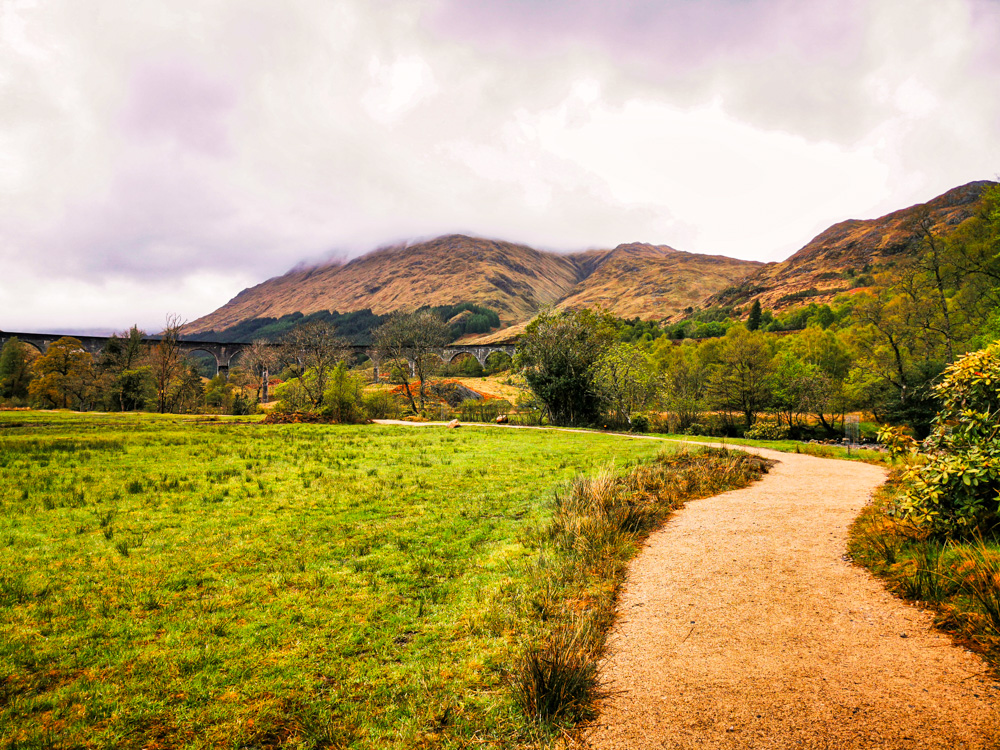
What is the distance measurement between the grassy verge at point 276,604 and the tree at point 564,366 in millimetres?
21733

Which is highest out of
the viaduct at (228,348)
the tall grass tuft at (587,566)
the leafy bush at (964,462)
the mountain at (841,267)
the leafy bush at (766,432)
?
the mountain at (841,267)

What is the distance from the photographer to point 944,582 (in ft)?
16.9

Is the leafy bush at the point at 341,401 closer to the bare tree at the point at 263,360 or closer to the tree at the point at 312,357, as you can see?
the tree at the point at 312,357

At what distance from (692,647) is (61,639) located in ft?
22.6

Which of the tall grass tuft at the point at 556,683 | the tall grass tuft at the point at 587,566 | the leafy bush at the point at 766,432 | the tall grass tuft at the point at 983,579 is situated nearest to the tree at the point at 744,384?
the leafy bush at the point at 766,432

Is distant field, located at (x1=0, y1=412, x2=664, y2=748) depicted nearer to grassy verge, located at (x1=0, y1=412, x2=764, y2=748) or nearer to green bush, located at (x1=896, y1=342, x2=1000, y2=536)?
grassy verge, located at (x1=0, y1=412, x2=764, y2=748)

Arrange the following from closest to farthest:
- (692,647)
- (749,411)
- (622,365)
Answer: (692,647), (622,365), (749,411)

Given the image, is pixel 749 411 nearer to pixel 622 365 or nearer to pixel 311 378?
pixel 622 365

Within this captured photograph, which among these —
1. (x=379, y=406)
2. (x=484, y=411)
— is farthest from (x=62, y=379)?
(x=484, y=411)

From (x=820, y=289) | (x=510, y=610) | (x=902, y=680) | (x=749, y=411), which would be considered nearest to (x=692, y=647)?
(x=902, y=680)

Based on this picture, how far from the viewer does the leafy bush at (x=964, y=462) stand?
222 inches

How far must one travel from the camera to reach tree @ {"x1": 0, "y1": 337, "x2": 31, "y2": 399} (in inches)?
1940

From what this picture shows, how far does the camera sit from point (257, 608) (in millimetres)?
5762

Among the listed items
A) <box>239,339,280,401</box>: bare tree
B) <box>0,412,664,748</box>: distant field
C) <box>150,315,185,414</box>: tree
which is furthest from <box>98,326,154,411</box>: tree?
<box>0,412,664,748</box>: distant field
